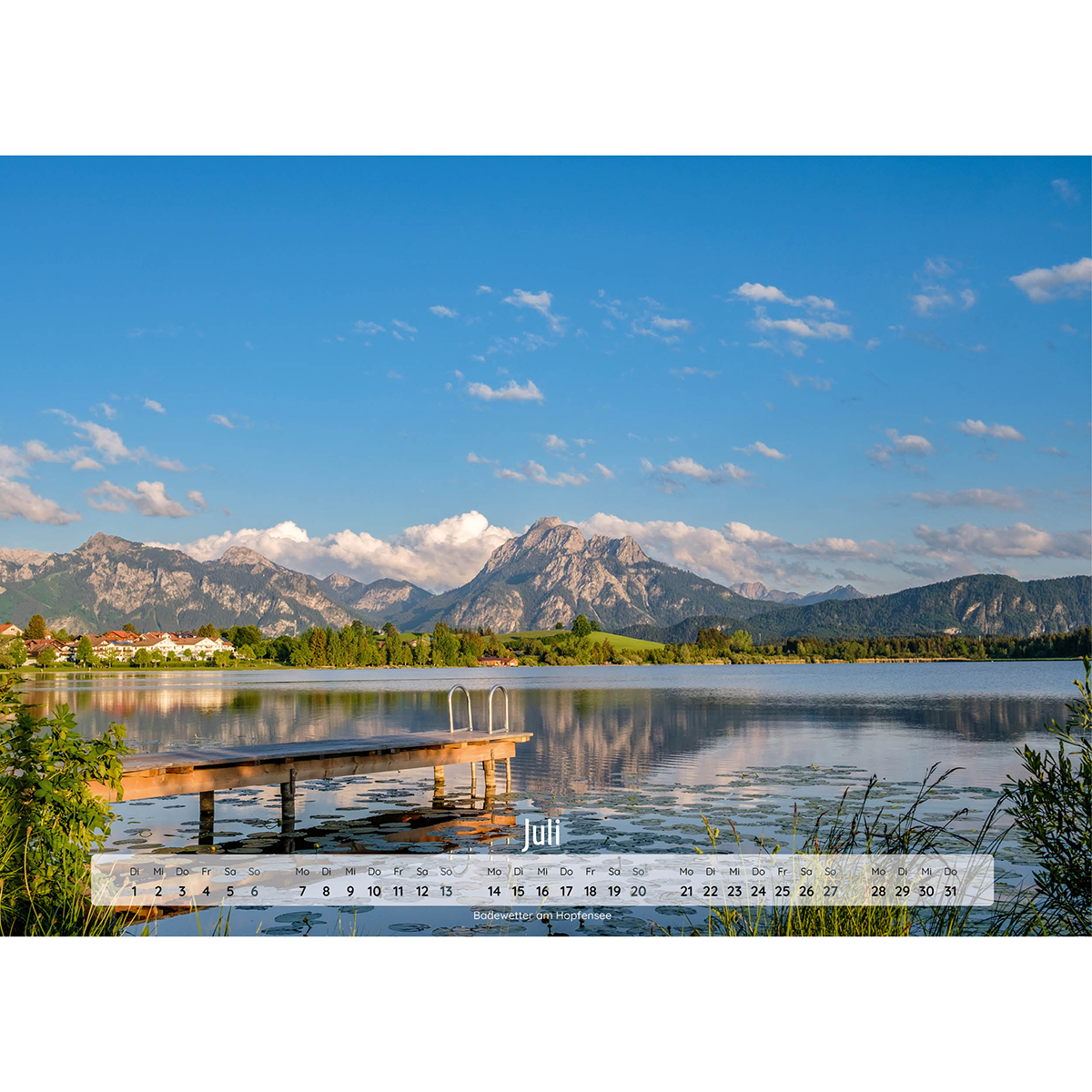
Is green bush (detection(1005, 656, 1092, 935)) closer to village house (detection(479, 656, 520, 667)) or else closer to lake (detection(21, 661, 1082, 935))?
lake (detection(21, 661, 1082, 935))

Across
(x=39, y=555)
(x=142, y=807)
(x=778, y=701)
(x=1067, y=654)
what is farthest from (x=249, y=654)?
(x=1067, y=654)

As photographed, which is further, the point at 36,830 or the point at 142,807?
the point at 142,807

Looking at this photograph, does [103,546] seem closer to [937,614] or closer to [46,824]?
[46,824]

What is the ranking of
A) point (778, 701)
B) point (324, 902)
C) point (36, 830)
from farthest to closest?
point (778, 701) < point (324, 902) < point (36, 830)

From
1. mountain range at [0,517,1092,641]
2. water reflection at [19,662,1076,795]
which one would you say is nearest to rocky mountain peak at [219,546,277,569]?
mountain range at [0,517,1092,641]

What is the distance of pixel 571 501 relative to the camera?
4272 cm

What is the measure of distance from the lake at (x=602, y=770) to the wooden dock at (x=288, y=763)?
0.62 meters

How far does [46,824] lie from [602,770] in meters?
14.1

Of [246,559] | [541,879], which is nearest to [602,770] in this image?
[541,879]

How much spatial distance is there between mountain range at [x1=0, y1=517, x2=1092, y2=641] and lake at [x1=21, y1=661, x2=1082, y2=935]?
3.79m

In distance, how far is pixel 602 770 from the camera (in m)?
18.7

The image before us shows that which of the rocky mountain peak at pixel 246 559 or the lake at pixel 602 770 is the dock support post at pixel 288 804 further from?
A: the rocky mountain peak at pixel 246 559

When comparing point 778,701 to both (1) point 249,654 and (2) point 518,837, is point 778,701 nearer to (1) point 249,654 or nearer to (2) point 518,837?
(2) point 518,837
